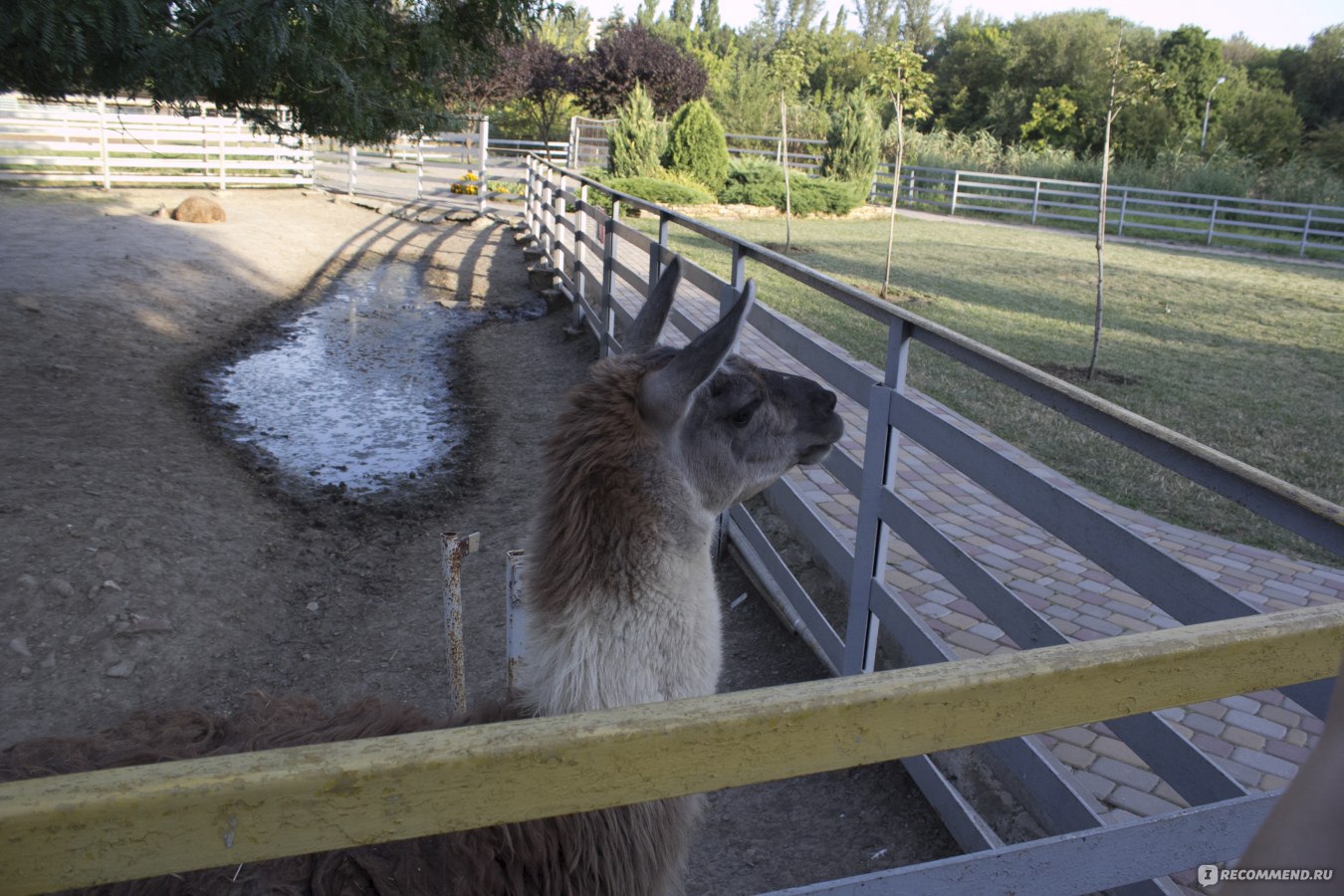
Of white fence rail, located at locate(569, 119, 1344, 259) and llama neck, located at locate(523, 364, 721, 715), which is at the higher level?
white fence rail, located at locate(569, 119, 1344, 259)

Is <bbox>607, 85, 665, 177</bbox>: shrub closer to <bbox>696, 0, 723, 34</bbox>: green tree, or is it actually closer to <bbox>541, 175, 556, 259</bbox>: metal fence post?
<bbox>541, 175, 556, 259</bbox>: metal fence post

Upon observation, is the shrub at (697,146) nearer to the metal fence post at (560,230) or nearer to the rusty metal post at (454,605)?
the metal fence post at (560,230)

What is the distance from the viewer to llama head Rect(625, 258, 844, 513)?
205 centimetres

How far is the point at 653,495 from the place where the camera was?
2.14 meters

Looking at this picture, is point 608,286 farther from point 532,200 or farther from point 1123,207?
point 1123,207

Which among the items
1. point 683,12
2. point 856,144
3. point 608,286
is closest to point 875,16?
point 683,12

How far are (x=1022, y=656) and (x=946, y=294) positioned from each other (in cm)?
1323

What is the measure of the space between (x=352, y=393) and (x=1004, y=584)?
6962mm

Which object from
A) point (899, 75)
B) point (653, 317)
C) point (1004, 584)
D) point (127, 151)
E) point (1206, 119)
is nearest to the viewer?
point (653, 317)

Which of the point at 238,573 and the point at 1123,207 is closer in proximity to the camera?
the point at 238,573

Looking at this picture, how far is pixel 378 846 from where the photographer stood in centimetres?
182

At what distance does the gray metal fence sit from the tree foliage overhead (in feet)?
8.71

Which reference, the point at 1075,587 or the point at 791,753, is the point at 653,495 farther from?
the point at 1075,587

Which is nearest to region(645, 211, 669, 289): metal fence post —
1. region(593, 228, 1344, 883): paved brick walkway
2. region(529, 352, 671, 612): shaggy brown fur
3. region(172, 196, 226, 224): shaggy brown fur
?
region(593, 228, 1344, 883): paved brick walkway
